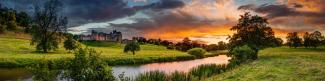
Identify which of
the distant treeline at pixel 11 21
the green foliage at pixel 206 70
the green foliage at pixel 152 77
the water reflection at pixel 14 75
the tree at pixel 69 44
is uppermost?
the distant treeline at pixel 11 21

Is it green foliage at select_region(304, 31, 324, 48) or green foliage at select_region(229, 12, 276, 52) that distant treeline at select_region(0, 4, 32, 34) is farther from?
green foliage at select_region(304, 31, 324, 48)

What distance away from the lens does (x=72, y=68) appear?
2284cm

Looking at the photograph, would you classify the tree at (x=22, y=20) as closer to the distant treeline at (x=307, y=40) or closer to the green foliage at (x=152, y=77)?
the distant treeline at (x=307, y=40)

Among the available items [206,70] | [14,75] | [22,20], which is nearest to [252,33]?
[206,70]

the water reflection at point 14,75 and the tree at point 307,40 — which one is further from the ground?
the tree at point 307,40

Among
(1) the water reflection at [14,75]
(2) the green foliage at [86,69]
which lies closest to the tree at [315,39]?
(1) the water reflection at [14,75]

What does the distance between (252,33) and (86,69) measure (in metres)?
58.5

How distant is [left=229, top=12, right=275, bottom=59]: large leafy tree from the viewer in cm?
7462

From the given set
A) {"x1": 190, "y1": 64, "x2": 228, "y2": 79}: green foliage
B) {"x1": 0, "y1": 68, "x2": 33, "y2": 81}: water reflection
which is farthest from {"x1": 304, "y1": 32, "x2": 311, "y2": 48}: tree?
{"x1": 0, "y1": 68, "x2": 33, "y2": 81}: water reflection

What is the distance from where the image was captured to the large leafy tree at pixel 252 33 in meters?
74.6

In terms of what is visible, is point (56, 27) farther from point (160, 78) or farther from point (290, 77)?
point (290, 77)

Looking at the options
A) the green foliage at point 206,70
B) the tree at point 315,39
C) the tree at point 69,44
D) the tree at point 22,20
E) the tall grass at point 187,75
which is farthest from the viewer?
the tree at point 22,20

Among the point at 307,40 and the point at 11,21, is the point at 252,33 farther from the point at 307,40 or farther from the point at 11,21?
the point at 11,21

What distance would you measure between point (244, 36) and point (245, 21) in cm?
337
